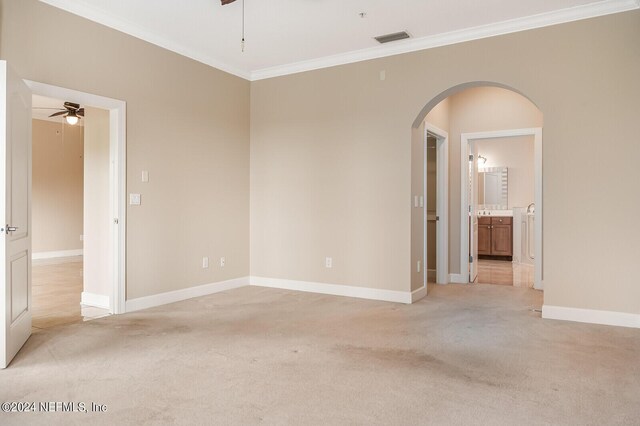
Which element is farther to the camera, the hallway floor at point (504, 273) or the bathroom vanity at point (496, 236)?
the bathroom vanity at point (496, 236)

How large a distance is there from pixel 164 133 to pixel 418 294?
3341 millimetres

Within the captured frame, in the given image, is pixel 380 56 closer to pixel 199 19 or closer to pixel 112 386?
pixel 199 19

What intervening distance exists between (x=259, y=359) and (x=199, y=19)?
3194 millimetres

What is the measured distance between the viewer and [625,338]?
3.71 m

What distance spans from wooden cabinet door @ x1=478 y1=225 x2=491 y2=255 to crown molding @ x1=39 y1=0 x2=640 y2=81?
16.9 feet

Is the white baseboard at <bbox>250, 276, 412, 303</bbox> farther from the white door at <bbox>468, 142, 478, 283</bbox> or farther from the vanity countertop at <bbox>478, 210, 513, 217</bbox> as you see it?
the vanity countertop at <bbox>478, 210, 513, 217</bbox>

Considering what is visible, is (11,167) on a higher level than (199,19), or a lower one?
lower

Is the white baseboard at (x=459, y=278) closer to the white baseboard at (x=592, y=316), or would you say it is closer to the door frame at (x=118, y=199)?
the white baseboard at (x=592, y=316)

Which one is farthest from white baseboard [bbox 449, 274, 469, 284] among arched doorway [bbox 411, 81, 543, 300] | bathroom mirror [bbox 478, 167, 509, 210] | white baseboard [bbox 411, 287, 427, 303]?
bathroom mirror [bbox 478, 167, 509, 210]

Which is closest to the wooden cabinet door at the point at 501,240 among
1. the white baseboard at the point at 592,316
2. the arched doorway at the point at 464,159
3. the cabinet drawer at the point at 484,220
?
the cabinet drawer at the point at 484,220

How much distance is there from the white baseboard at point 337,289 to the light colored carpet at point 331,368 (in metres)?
0.49

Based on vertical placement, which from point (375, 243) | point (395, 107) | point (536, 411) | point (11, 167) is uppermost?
point (395, 107)

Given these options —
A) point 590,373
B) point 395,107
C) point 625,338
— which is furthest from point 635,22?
point 590,373

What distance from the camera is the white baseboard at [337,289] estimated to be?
16.9 ft
